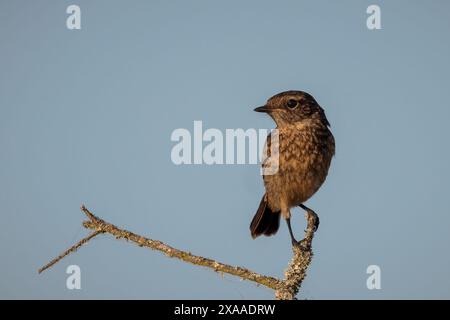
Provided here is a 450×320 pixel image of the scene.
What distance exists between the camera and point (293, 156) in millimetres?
7180

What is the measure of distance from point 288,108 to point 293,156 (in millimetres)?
622

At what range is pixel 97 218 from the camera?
385 centimetres

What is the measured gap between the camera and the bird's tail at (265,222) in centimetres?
756

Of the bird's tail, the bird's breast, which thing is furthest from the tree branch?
the bird's tail

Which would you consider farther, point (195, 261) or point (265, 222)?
point (265, 222)

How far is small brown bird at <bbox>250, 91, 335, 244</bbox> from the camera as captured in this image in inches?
281

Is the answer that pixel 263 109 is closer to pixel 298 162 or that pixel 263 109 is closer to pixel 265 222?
pixel 298 162

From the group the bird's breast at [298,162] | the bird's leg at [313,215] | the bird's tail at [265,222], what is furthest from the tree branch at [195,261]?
the bird's tail at [265,222]

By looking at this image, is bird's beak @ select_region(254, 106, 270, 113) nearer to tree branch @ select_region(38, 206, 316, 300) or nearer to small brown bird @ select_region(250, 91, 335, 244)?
small brown bird @ select_region(250, 91, 335, 244)

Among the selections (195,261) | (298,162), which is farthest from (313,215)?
(195,261)

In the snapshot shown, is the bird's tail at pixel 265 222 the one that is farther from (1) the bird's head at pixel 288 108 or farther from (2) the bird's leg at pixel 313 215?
(1) the bird's head at pixel 288 108

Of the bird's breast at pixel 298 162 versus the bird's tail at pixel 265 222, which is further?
the bird's tail at pixel 265 222
